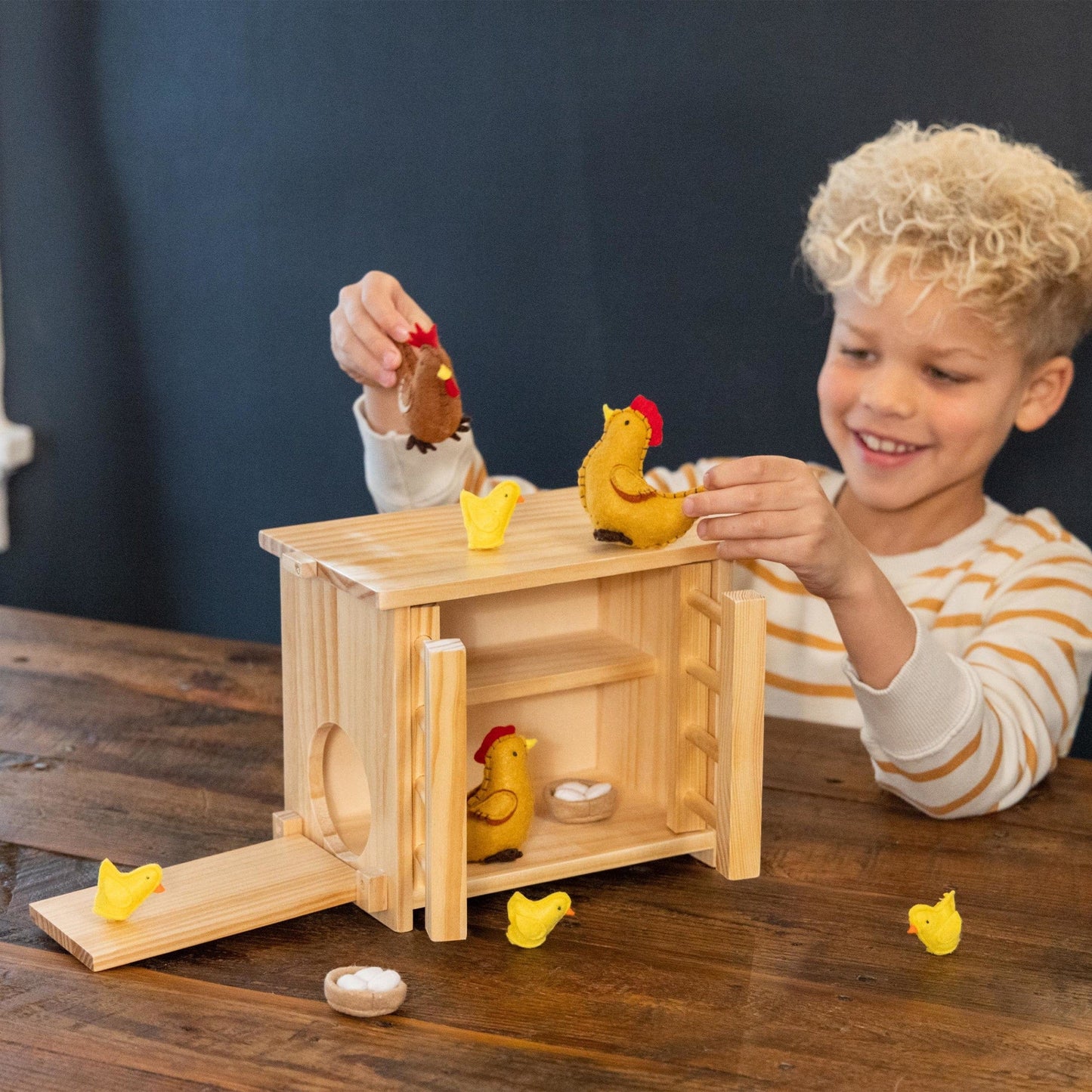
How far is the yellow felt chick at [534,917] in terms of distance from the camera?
75cm

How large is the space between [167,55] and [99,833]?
119 centimetres

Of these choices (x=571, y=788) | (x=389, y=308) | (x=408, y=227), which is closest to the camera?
(x=571, y=788)

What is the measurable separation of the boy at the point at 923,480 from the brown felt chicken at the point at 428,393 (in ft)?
0.17

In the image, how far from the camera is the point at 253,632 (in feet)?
6.38

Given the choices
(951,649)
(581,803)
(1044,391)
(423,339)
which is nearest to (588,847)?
(581,803)

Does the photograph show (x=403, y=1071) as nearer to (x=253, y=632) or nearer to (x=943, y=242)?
(x=943, y=242)

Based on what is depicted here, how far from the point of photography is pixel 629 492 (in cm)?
82

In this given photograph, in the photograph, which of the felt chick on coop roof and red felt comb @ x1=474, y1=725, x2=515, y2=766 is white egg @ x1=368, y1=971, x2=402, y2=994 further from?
the felt chick on coop roof

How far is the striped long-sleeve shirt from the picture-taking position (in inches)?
36.8

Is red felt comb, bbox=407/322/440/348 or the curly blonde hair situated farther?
the curly blonde hair

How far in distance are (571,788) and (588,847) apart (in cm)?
6

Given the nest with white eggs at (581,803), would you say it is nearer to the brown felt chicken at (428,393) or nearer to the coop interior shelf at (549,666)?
the coop interior shelf at (549,666)

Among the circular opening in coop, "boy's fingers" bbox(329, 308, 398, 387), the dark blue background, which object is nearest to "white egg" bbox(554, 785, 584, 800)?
the circular opening in coop

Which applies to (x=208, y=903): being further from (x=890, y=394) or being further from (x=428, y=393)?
(x=890, y=394)
